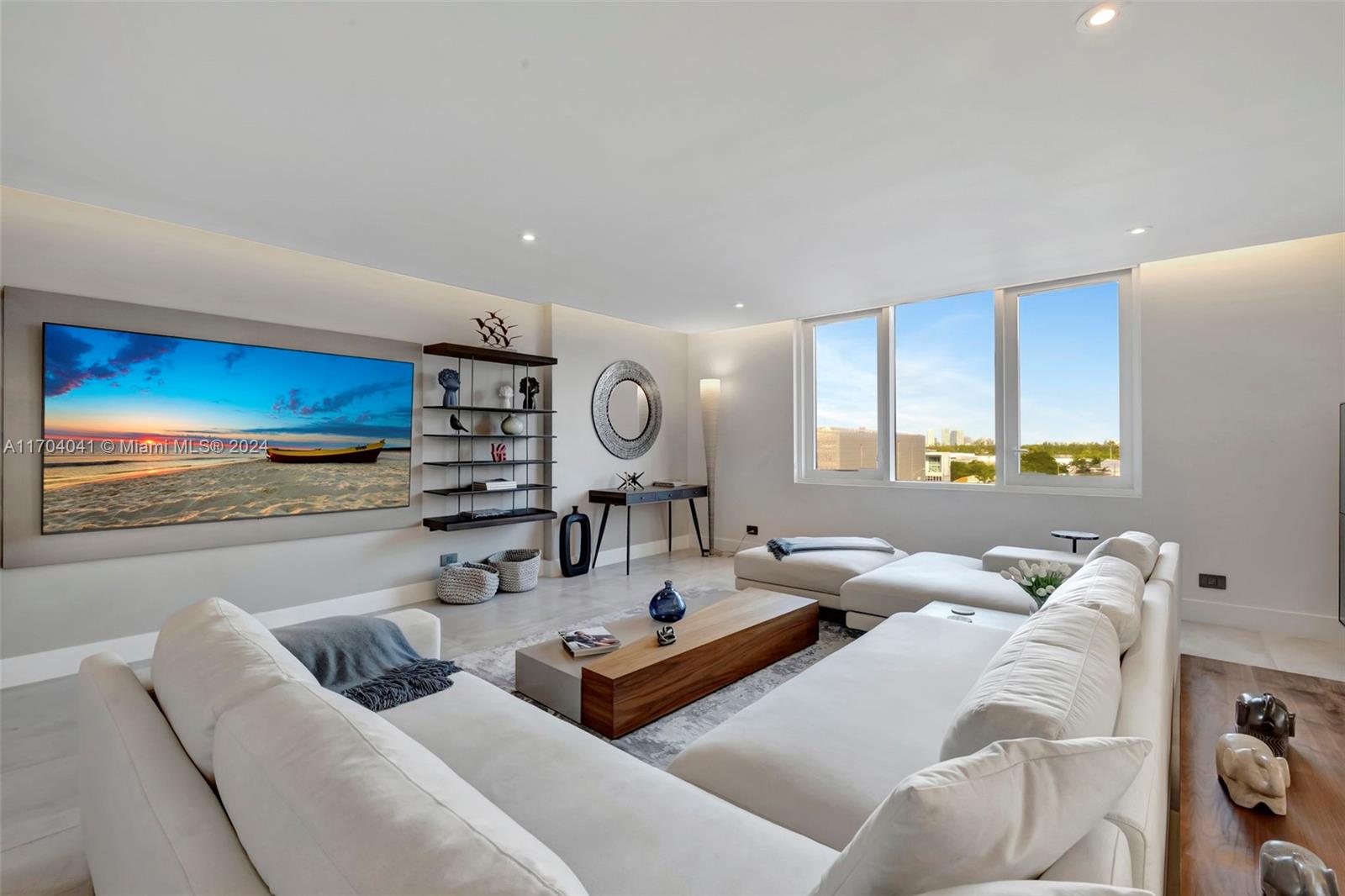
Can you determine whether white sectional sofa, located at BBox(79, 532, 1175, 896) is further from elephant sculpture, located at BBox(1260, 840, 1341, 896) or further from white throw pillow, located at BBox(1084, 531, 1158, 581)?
white throw pillow, located at BBox(1084, 531, 1158, 581)

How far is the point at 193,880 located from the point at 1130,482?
523 centimetres

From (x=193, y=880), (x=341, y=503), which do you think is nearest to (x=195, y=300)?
(x=341, y=503)

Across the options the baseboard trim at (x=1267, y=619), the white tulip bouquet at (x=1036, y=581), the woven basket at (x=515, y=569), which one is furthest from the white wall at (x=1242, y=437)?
the woven basket at (x=515, y=569)

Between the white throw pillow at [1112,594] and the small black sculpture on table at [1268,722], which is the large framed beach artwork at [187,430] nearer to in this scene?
the white throw pillow at [1112,594]

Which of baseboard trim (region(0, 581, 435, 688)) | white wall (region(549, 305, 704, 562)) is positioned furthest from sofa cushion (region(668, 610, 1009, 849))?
white wall (region(549, 305, 704, 562))

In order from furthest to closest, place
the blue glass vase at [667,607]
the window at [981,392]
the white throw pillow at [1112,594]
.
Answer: the window at [981,392]
the blue glass vase at [667,607]
the white throw pillow at [1112,594]

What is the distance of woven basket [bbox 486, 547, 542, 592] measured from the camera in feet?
15.0

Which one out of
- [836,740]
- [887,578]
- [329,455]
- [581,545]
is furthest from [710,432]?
[836,740]

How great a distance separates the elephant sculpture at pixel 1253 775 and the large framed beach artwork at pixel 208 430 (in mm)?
4420

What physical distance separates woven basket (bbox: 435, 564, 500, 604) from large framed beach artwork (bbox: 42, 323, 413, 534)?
0.66 metres

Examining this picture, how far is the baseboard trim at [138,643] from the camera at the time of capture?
2879 millimetres

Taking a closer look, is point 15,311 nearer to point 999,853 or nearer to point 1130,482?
point 999,853

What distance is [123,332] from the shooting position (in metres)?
3.15

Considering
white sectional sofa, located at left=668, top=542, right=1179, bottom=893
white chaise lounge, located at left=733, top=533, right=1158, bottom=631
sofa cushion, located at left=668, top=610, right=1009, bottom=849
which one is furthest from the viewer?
white chaise lounge, located at left=733, top=533, right=1158, bottom=631
